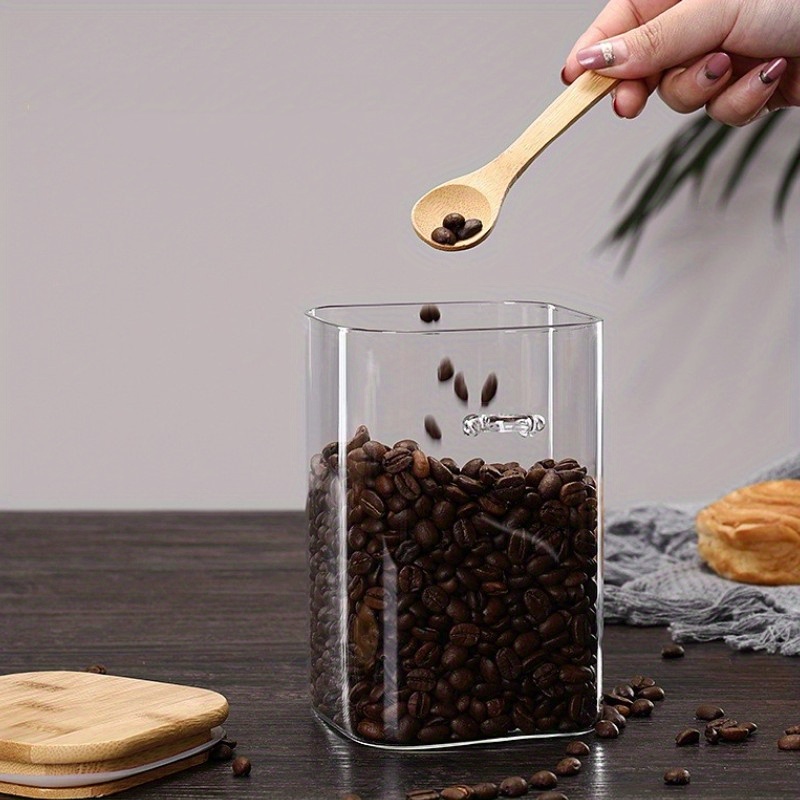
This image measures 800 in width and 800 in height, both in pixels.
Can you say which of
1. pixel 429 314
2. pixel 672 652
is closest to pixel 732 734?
pixel 672 652

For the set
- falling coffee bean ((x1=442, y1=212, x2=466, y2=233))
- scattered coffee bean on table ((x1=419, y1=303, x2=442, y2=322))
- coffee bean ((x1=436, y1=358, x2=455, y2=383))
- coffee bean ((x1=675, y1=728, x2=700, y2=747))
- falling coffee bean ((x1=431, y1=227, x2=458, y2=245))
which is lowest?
coffee bean ((x1=675, y1=728, x2=700, y2=747))

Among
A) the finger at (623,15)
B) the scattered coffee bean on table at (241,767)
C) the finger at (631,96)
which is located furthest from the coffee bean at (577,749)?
the finger at (623,15)

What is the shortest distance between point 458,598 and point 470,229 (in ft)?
1.09

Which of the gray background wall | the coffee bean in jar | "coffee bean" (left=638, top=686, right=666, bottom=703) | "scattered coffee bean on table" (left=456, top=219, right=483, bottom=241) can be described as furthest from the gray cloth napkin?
the gray background wall

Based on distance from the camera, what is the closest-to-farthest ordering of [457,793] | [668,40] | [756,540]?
[457,793] < [668,40] < [756,540]

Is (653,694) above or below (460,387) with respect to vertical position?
below

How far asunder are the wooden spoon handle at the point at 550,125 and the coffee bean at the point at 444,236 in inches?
2.5

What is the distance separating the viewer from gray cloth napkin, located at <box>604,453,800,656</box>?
3.95 feet

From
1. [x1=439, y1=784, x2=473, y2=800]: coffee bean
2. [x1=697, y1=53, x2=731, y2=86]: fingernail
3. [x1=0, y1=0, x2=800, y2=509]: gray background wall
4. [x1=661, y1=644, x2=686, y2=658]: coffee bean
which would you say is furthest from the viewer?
[x1=0, y1=0, x2=800, y2=509]: gray background wall

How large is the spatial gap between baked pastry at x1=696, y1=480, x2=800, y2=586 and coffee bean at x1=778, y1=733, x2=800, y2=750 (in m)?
0.51

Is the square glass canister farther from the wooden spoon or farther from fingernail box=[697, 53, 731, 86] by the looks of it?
fingernail box=[697, 53, 731, 86]

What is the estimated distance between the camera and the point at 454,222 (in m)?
1.09

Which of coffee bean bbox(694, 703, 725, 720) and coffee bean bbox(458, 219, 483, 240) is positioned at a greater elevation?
coffee bean bbox(458, 219, 483, 240)

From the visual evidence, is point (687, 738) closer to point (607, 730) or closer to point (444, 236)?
point (607, 730)
